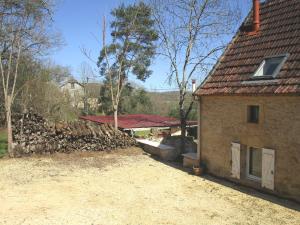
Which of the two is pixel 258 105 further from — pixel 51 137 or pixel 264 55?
pixel 51 137

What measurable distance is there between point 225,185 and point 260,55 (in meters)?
5.04

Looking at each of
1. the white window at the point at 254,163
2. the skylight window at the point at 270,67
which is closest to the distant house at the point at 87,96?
the white window at the point at 254,163

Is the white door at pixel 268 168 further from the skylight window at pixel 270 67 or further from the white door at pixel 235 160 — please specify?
the skylight window at pixel 270 67

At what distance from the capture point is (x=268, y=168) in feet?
35.3

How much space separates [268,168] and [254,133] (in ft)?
4.32

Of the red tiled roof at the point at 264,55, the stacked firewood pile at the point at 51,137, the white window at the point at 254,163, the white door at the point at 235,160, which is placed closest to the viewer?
the red tiled roof at the point at 264,55

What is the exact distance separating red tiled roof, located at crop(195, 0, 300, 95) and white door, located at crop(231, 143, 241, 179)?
203 cm

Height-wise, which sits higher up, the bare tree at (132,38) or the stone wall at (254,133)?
the bare tree at (132,38)

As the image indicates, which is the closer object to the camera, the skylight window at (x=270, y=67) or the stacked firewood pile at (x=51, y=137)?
the skylight window at (x=270, y=67)

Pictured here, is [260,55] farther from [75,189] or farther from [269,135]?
[75,189]

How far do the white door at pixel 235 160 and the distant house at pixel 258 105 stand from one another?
4 cm

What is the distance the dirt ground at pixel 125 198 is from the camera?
8703mm

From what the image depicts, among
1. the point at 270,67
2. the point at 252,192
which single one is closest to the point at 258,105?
the point at 270,67

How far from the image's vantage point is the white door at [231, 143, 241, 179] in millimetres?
12023
